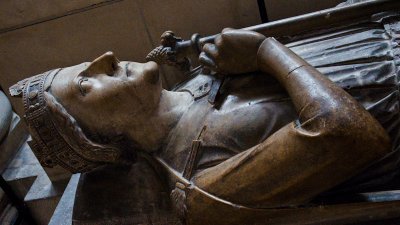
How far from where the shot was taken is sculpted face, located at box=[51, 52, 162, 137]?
1.94 meters

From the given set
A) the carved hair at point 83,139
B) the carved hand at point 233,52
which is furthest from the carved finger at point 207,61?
the carved hair at point 83,139

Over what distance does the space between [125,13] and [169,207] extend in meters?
1.81

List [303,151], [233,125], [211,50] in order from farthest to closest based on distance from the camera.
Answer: [211,50], [233,125], [303,151]

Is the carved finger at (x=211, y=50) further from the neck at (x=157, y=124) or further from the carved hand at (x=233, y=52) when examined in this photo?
the neck at (x=157, y=124)

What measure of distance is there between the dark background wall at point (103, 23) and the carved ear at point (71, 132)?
150 cm

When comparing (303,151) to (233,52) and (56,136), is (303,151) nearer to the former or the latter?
(233,52)

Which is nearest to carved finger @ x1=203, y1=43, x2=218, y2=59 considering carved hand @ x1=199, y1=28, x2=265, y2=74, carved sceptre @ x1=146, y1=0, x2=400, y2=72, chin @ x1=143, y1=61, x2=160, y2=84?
carved hand @ x1=199, y1=28, x2=265, y2=74

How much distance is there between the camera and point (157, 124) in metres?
2.04

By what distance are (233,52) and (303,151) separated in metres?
0.60

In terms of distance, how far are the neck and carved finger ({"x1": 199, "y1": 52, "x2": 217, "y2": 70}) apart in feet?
0.69

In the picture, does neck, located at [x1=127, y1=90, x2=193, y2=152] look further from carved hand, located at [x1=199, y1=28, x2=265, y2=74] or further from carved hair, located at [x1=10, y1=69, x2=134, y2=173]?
carved hand, located at [x1=199, y1=28, x2=265, y2=74]

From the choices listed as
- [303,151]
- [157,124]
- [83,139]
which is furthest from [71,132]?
[303,151]

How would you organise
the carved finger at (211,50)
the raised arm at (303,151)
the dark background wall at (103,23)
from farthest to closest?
the dark background wall at (103,23), the carved finger at (211,50), the raised arm at (303,151)

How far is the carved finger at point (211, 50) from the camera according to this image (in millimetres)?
2018
